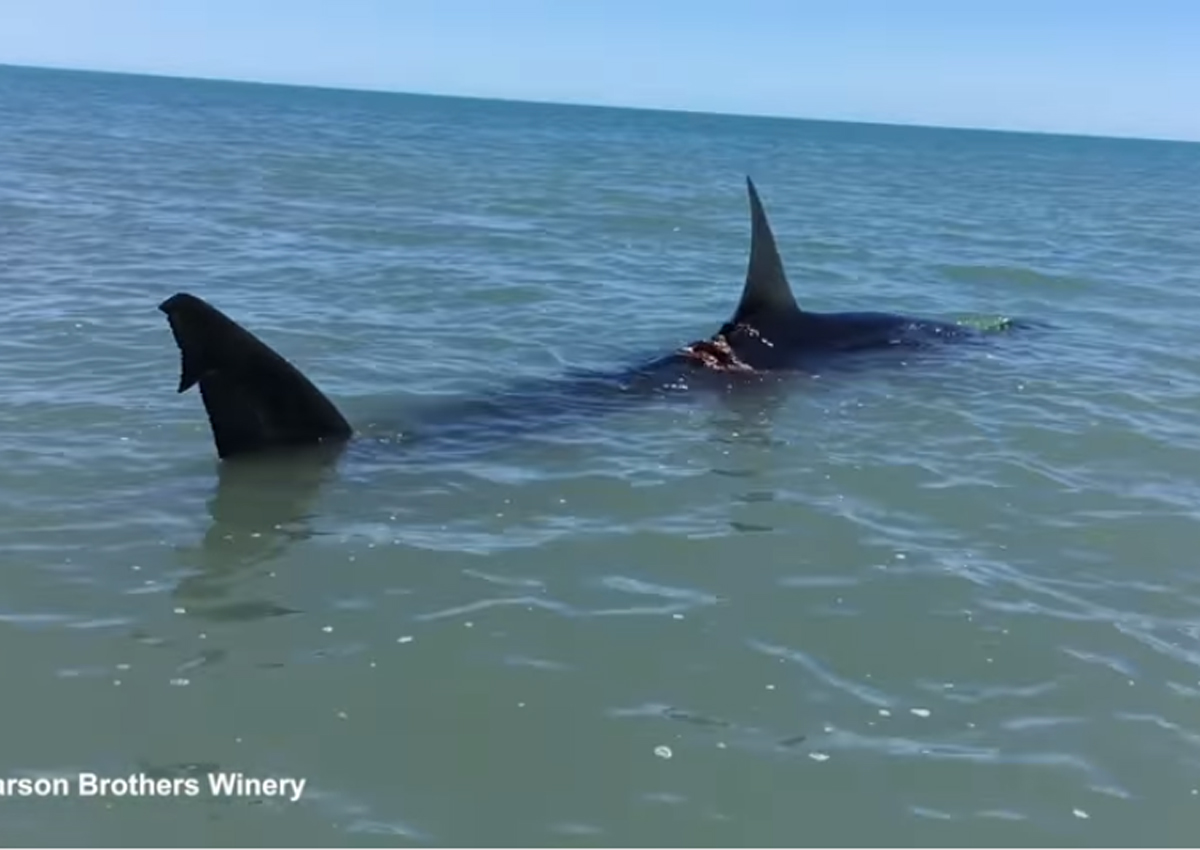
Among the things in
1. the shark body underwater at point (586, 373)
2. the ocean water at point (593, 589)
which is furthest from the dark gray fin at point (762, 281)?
the ocean water at point (593, 589)

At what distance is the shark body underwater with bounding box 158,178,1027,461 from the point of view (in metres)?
9.66

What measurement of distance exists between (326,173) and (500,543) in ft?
107

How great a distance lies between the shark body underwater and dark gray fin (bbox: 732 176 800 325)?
12 mm

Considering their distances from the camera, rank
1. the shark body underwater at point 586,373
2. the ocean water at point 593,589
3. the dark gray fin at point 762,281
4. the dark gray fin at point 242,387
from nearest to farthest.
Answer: the ocean water at point 593,589, the dark gray fin at point 242,387, the shark body underwater at point 586,373, the dark gray fin at point 762,281

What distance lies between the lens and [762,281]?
47.2ft

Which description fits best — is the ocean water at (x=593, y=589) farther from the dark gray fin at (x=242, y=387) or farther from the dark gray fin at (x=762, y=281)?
the dark gray fin at (x=762, y=281)

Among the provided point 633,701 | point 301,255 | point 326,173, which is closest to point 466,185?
point 326,173

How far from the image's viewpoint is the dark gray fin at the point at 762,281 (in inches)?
545

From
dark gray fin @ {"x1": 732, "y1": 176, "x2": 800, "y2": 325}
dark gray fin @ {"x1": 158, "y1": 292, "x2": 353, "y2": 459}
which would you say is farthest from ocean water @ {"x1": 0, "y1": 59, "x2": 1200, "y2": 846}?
dark gray fin @ {"x1": 732, "y1": 176, "x2": 800, "y2": 325}

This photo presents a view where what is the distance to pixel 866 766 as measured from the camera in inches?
246

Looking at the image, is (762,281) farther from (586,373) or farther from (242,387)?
(242,387)

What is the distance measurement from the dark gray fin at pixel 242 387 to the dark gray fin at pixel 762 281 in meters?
5.25

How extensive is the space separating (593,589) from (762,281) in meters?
6.91

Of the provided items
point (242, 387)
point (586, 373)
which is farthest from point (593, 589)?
point (586, 373)
